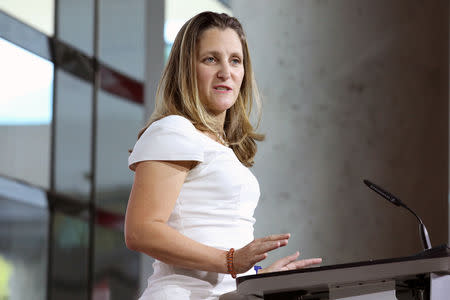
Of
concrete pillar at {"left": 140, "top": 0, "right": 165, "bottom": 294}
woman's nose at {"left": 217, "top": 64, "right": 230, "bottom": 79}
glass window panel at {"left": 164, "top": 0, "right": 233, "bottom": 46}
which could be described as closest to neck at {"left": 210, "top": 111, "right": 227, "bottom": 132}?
woman's nose at {"left": 217, "top": 64, "right": 230, "bottom": 79}

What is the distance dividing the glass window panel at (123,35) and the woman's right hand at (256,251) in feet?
14.2

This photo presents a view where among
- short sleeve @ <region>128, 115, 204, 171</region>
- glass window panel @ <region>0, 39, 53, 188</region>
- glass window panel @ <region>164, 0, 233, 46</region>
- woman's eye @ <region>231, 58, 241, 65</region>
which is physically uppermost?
glass window panel @ <region>164, 0, 233, 46</region>

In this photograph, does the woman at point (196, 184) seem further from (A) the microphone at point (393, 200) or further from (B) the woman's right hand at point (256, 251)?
(A) the microphone at point (393, 200)

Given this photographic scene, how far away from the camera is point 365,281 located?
1.29 meters

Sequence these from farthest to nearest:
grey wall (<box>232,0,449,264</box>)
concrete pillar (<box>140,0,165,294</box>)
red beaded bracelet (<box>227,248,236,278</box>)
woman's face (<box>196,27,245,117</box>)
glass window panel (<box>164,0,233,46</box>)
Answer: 1. concrete pillar (<box>140,0,165,294</box>)
2. glass window panel (<box>164,0,233,46</box>)
3. grey wall (<box>232,0,449,264</box>)
4. woman's face (<box>196,27,245,117</box>)
5. red beaded bracelet (<box>227,248,236,278</box>)

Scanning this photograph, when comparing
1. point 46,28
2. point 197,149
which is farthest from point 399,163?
point 46,28

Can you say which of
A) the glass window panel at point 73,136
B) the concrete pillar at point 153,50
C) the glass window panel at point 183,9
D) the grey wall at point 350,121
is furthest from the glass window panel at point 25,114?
the grey wall at point 350,121

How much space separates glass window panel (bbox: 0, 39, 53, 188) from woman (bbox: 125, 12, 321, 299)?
306cm

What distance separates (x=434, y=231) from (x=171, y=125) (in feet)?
6.39

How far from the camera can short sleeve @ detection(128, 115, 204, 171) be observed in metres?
1.49

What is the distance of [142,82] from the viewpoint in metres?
5.80

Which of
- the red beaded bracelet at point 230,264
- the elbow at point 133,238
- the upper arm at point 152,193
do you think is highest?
the upper arm at point 152,193

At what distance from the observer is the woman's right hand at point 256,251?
52.9 inches

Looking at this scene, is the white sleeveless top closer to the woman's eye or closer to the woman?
the woman
